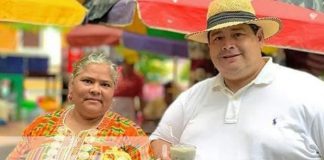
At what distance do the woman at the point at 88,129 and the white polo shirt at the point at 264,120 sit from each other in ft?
1.22

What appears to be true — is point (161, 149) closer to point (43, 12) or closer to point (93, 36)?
point (43, 12)

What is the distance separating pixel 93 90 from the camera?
9.57 feet

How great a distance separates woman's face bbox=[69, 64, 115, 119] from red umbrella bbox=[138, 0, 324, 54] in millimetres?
577

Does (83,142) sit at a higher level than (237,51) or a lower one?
lower

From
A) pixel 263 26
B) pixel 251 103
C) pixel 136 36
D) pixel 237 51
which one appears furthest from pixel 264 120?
pixel 136 36

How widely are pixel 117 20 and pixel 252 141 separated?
158cm

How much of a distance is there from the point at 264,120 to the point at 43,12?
172 centimetres

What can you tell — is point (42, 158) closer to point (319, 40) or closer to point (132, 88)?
point (319, 40)

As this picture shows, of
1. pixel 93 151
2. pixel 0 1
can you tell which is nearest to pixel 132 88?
pixel 0 1

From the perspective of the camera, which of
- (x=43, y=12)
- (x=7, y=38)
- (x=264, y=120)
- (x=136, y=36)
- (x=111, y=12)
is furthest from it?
(x=7, y=38)

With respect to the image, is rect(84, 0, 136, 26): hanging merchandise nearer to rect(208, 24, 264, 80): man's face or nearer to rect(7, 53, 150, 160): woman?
rect(7, 53, 150, 160): woman

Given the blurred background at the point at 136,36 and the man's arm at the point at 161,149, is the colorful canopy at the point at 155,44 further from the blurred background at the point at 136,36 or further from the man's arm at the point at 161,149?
the man's arm at the point at 161,149

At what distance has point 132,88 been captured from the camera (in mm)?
7473

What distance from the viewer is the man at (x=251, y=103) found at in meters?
2.75
